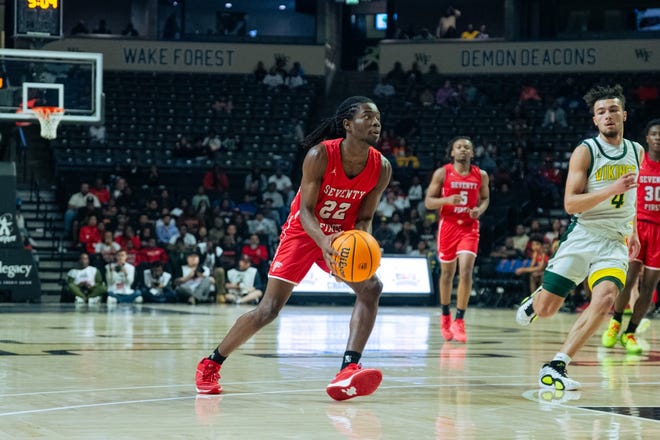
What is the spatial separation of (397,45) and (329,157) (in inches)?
992

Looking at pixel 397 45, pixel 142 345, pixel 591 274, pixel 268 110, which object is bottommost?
pixel 142 345

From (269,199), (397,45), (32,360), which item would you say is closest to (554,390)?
(32,360)

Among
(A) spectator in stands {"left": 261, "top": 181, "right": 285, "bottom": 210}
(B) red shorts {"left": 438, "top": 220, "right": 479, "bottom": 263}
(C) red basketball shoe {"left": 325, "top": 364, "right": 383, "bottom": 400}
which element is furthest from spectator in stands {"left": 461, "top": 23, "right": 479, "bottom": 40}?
(C) red basketball shoe {"left": 325, "top": 364, "right": 383, "bottom": 400}

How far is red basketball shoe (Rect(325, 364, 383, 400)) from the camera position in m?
6.23

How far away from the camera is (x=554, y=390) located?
698 cm

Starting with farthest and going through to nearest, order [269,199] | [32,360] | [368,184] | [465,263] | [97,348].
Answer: [269,199] < [465,263] < [97,348] < [32,360] < [368,184]

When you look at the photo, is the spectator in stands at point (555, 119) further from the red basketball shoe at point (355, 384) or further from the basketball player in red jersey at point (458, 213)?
the red basketball shoe at point (355, 384)

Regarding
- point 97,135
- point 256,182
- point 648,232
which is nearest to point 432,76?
point 256,182

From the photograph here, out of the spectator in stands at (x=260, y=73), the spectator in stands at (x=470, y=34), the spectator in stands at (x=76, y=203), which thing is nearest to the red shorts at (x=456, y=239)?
the spectator in stands at (x=76, y=203)

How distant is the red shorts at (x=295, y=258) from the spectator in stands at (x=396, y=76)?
76.4 ft

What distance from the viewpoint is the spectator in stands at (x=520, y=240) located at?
21.3 meters

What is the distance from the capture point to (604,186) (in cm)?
731

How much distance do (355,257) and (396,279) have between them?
14251 millimetres

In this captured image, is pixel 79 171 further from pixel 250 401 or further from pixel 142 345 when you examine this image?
pixel 250 401
